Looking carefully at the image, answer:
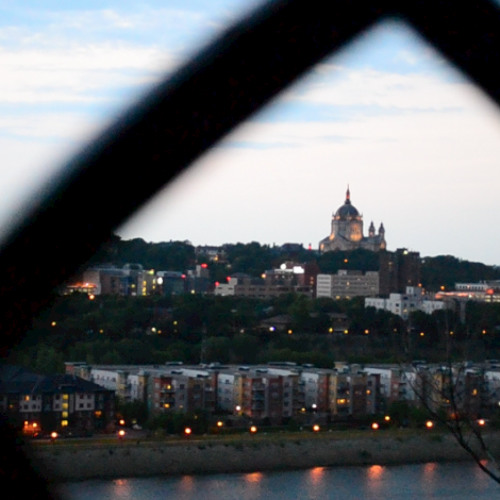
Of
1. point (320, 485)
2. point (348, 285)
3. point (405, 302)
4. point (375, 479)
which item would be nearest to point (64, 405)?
point (320, 485)

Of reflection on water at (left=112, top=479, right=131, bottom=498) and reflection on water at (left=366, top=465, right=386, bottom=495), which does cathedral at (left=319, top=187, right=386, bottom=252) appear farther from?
reflection on water at (left=112, top=479, right=131, bottom=498)

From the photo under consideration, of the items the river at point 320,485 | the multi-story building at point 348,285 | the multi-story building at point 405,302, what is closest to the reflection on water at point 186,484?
the river at point 320,485

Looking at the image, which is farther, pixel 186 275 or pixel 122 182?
pixel 186 275

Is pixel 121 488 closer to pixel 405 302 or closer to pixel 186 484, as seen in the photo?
pixel 186 484

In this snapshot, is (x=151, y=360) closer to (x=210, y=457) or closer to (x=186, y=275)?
(x=186, y=275)

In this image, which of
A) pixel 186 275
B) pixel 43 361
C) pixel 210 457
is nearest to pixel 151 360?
pixel 186 275

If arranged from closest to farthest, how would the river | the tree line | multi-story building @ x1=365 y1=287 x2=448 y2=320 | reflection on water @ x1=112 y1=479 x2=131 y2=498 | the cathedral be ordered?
reflection on water @ x1=112 y1=479 x2=131 y2=498 < the river < the tree line < multi-story building @ x1=365 y1=287 x2=448 y2=320 < the cathedral

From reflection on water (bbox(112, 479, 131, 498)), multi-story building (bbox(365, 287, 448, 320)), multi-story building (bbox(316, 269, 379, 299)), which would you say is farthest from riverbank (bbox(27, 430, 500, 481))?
multi-story building (bbox(316, 269, 379, 299))

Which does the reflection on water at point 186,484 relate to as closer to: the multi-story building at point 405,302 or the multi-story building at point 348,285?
the multi-story building at point 405,302
